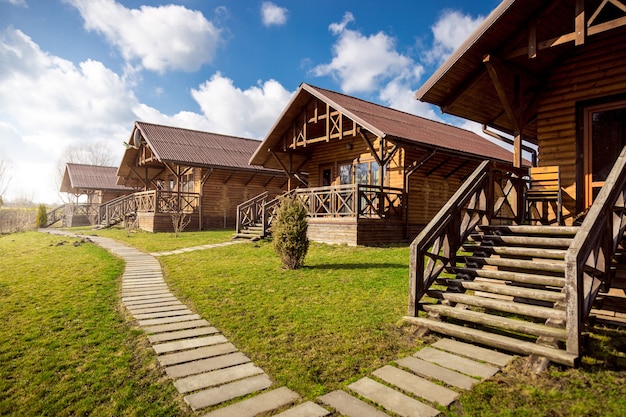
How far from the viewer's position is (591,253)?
426cm

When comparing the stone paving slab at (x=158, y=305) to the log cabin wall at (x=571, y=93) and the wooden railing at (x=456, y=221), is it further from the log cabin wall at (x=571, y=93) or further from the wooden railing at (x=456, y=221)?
the log cabin wall at (x=571, y=93)

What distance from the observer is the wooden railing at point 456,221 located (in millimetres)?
5090

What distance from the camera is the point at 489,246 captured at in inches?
232

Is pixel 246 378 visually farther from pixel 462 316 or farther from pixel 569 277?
pixel 569 277

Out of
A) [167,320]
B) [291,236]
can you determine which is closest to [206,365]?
[167,320]

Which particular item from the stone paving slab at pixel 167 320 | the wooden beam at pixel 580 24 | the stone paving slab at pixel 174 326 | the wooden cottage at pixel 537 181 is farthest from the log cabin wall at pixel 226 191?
the wooden beam at pixel 580 24

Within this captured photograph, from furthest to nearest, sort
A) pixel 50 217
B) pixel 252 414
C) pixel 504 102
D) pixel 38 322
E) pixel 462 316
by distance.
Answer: pixel 50 217 → pixel 504 102 → pixel 38 322 → pixel 462 316 → pixel 252 414

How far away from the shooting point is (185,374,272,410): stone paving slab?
316cm

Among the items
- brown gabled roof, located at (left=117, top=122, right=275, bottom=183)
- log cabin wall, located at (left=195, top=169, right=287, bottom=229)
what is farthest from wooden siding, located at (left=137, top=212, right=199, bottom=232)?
brown gabled roof, located at (left=117, top=122, right=275, bottom=183)

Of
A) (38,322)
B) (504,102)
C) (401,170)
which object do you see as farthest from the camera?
(401,170)

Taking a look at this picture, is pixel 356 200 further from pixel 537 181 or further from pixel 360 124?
pixel 537 181

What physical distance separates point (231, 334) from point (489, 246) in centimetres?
398

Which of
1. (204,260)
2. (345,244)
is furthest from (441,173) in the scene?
(204,260)

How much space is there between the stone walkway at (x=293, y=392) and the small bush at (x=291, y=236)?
4.11 meters
